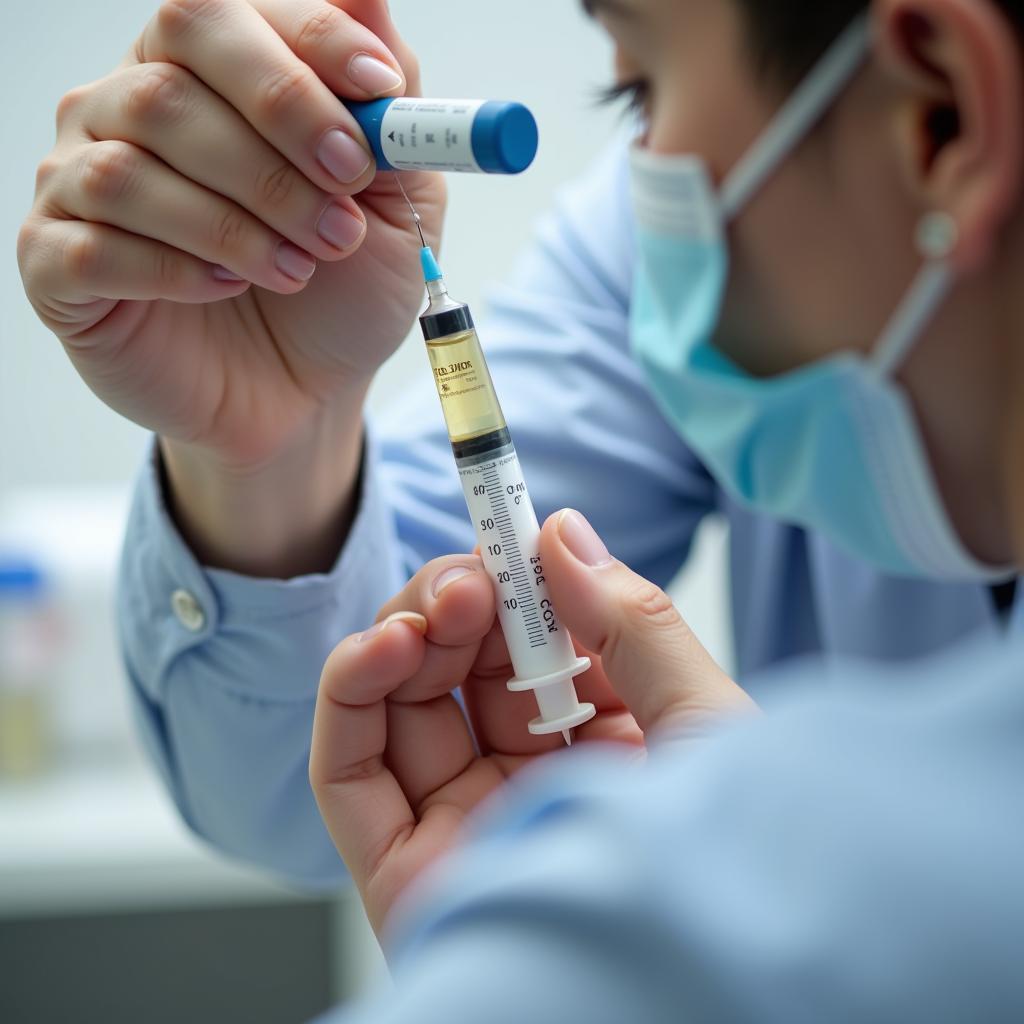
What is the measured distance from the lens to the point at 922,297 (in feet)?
2.06

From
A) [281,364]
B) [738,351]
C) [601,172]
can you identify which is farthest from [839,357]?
[601,172]

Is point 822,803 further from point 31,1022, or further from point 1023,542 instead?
point 31,1022

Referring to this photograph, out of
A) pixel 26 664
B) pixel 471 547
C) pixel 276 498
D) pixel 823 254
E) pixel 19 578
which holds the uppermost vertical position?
pixel 823 254

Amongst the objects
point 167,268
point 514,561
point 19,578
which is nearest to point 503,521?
point 514,561

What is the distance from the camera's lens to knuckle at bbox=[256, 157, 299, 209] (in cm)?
75

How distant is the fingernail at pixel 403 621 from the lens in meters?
0.78

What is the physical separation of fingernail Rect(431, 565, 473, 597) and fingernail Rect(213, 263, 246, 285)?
9.3 inches

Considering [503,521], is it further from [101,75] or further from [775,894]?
[101,75]

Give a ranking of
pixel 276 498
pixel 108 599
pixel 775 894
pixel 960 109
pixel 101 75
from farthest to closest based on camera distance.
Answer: pixel 108 599, pixel 101 75, pixel 276 498, pixel 960 109, pixel 775 894

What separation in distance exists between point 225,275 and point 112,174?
0.09 meters

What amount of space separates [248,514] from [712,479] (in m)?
0.54

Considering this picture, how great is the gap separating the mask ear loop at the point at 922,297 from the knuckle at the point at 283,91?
0.37 m

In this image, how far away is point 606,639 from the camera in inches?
29.7

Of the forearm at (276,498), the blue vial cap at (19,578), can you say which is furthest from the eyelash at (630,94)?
the blue vial cap at (19,578)
